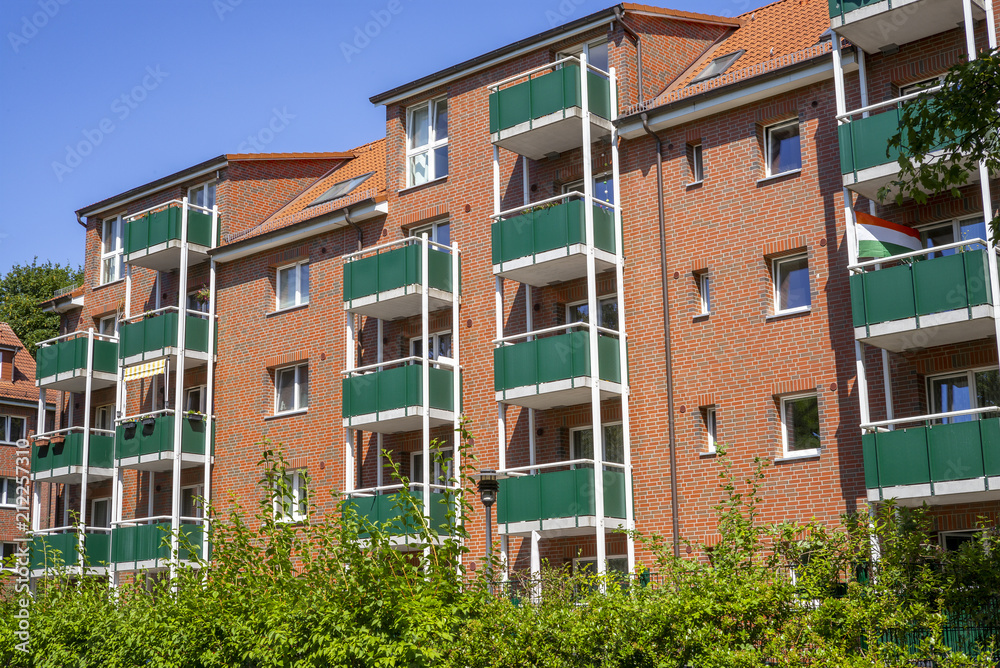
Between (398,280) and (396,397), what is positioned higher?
(398,280)

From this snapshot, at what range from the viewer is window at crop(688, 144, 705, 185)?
950 inches

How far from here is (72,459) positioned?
112 ft

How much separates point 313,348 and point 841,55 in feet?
46.5

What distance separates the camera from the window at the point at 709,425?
22.8 m

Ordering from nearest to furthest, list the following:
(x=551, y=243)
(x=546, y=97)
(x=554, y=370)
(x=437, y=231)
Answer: (x=554, y=370), (x=551, y=243), (x=546, y=97), (x=437, y=231)

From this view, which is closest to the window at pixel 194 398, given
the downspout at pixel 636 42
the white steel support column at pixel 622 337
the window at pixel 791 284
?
the white steel support column at pixel 622 337

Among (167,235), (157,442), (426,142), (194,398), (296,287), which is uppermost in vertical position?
(426,142)

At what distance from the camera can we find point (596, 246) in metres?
24.0

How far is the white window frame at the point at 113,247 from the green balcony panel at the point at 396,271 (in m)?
11.9

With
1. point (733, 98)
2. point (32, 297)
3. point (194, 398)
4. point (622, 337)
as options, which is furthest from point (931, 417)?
point (32, 297)

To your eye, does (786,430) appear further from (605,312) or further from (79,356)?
(79,356)

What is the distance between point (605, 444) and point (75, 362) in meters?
17.3

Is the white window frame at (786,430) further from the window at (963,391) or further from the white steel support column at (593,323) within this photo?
the white steel support column at (593,323)

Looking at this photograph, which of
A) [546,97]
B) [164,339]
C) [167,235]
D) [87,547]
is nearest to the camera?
[546,97]
